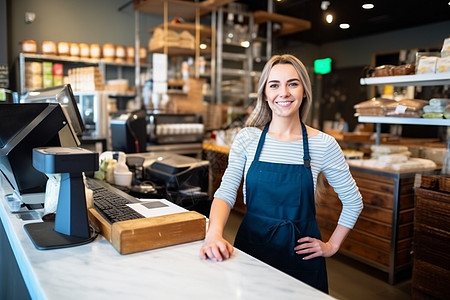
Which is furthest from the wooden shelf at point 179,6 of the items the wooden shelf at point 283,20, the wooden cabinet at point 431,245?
the wooden cabinet at point 431,245

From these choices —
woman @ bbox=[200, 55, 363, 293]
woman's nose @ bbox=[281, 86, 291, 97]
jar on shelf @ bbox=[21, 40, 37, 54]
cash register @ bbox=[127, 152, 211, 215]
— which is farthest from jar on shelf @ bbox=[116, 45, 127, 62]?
woman's nose @ bbox=[281, 86, 291, 97]

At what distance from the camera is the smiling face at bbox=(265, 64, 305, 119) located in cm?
154

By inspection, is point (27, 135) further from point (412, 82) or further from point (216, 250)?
point (412, 82)

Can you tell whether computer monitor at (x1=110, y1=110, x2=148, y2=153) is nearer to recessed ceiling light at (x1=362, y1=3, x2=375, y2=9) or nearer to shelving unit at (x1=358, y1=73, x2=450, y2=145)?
shelving unit at (x1=358, y1=73, x2=450, y2=145)

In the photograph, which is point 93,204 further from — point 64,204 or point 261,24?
point 261,24

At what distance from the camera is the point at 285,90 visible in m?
1.53

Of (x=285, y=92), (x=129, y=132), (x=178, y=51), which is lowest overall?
(x=129, y=132)

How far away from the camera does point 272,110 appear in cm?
162

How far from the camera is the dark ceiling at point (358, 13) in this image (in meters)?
3.96

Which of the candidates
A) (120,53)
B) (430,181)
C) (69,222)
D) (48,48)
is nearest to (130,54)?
(120,53)

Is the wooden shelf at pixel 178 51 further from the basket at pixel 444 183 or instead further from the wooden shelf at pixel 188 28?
the basket at pixel 444 183

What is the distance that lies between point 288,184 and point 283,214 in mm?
125

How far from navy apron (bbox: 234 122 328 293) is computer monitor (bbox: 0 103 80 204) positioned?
775 mm

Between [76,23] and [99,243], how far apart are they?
569cm
